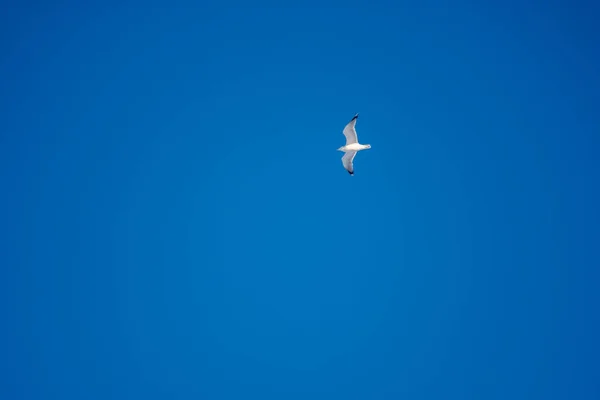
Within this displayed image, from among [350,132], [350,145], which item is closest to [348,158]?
[350,145]

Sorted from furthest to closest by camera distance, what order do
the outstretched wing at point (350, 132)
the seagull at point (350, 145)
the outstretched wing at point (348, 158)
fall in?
the outstretched wing at point (348, 158) → the seagull at point (350, 145) → the outstretched wing at point (350, 132)

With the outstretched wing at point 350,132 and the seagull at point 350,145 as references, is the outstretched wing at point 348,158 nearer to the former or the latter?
the seagull at point 350,145

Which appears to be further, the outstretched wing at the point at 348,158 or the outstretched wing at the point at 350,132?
the outstretched wing at the point at 348,158

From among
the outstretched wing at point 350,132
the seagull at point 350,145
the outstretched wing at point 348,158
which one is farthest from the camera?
the outstretched wing at point 348,158

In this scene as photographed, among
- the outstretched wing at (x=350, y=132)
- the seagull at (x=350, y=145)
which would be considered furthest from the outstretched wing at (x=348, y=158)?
the outstretched wing at (x=350, y=132)

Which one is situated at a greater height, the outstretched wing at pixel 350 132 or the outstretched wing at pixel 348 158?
the outstretched wing at pixel 350 132

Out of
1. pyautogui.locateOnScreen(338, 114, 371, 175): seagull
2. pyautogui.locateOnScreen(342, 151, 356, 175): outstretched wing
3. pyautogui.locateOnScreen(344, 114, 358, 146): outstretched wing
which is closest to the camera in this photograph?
pyautogui.locateOnScreen(344, 114, 358, 146): outstretched wing

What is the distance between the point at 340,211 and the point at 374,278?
14406mm

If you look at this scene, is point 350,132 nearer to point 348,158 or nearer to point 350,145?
point 350,145

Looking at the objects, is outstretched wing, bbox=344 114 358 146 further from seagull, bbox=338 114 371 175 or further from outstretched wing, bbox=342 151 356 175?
outstretched wing, bbox=342 151 356 175

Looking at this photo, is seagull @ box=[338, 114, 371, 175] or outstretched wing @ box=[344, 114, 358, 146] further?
seagull @ box=[338, 114, 371, 175]

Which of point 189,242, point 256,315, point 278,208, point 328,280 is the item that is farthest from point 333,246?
point 189,242

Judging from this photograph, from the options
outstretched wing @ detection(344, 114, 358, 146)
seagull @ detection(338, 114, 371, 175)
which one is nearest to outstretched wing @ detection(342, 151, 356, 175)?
seagull @ detection(338, 114, 371, 175)

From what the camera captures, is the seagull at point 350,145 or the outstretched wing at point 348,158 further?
the outstretched wing at point 348,158
